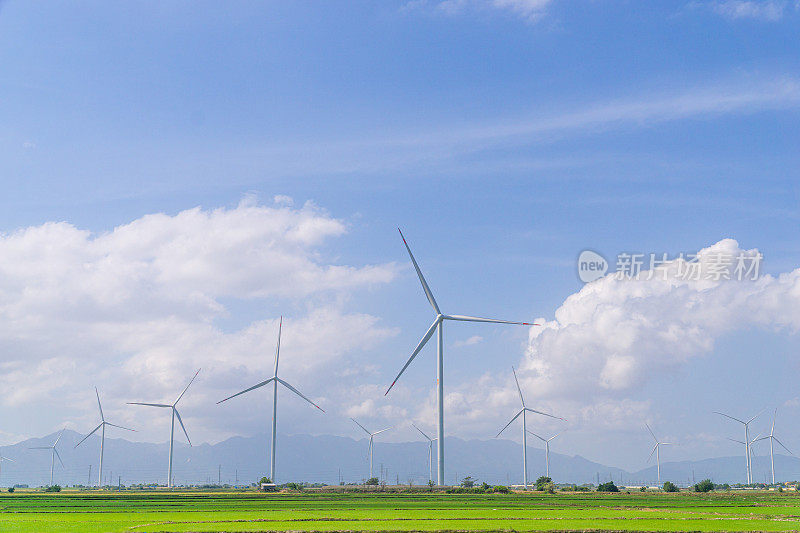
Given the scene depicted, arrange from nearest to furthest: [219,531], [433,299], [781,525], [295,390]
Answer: [219,531] < [781,525] < [433,299] < [295,390]

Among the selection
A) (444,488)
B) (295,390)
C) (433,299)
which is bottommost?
(444,488)

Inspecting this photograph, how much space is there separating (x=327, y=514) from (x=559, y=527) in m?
31.8

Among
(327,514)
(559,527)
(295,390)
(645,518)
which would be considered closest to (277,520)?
(327,514)

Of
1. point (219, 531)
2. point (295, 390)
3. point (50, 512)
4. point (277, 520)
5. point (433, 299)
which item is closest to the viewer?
point (219, 531)

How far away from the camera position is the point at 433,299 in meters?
146

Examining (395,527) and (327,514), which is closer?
(395,527)

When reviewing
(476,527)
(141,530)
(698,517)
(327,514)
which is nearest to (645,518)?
(698,517)

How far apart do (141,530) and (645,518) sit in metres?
50.2

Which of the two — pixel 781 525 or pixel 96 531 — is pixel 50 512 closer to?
pixel 96 531

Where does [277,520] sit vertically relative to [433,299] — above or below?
below

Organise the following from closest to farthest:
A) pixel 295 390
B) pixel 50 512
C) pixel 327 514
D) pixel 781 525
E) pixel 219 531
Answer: pixel 219 531 < pixel 781 525 < pixel 327 514 < pixel 50 512 < pixel 295 390

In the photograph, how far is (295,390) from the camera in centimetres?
19538

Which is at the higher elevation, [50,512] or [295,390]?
[295,390]

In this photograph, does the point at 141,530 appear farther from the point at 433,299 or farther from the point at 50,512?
the point at 433,299
